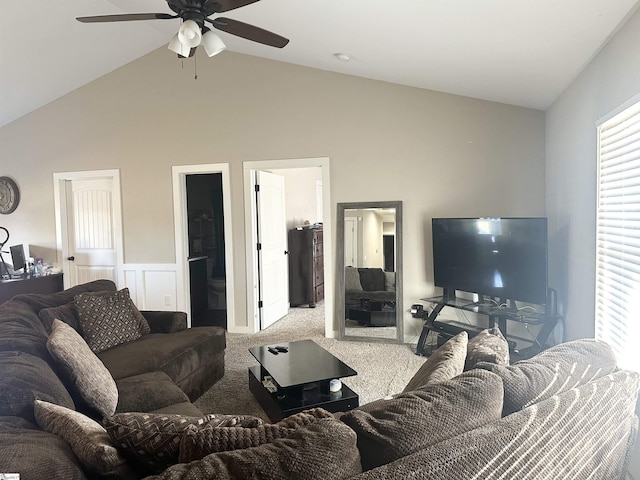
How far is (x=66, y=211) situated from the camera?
5781 millimetres

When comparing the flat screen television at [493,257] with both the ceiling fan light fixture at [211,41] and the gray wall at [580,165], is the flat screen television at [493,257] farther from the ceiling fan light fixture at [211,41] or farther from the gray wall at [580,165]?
the ceiling fan light fixture at [211,41]

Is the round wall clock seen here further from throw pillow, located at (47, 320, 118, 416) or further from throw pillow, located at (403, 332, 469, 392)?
throw pillow, located at (403, 332, 469, 392)

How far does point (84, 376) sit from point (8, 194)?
5091mm

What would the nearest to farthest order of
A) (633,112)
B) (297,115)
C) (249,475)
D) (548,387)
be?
(249,475)
(548,387)
(633,112)
(297,115)

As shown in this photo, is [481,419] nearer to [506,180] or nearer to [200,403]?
[200,403]

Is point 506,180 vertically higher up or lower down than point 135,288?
higher up

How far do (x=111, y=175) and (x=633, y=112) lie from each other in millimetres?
5474

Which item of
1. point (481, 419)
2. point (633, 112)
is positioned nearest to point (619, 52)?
point (633, 112)

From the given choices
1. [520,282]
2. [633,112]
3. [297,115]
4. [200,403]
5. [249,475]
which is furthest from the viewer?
[297,115]

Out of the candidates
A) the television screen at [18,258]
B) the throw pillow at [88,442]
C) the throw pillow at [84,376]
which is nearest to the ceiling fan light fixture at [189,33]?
the throw pillow at [84,376]

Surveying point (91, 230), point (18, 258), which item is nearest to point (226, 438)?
point (91, 230)

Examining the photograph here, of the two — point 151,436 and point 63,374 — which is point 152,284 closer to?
point 63,374

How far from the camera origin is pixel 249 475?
0.93 meters

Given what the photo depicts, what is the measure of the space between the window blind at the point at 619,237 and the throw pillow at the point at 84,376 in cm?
262
